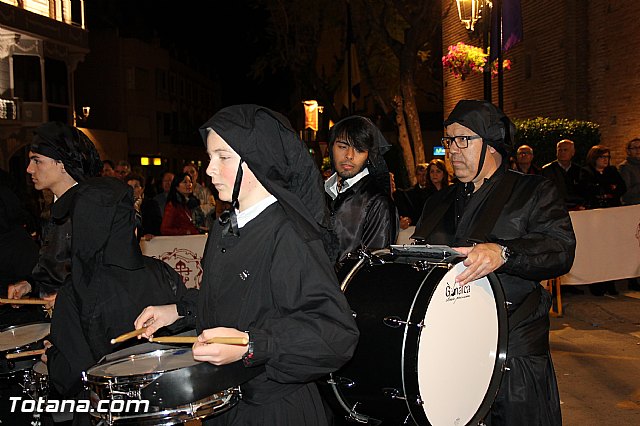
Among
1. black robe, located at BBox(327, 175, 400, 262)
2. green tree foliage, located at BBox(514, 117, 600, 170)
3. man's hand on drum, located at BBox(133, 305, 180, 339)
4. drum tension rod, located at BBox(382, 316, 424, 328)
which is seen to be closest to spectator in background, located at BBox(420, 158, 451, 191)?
green tree foliage, located at BBox(514, 117, 600, 170)

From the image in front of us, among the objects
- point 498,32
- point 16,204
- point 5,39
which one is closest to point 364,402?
point 16,204

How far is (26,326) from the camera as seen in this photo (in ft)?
16.0

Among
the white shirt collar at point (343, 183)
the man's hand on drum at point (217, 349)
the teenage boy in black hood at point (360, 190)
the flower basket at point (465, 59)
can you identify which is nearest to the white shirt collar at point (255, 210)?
the man's hand on drum at point (217, 349)

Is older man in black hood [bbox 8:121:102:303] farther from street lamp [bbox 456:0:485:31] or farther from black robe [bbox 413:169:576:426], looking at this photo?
Answer: street lamp [bbox 456:0:485:31]

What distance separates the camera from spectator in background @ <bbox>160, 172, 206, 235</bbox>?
10.6 meters

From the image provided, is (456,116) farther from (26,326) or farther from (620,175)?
(620,175)

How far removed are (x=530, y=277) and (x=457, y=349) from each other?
0.51 metres

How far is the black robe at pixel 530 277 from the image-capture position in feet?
12.6

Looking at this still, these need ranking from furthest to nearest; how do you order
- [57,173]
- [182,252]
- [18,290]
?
[182,252], [18,290], [57,173]

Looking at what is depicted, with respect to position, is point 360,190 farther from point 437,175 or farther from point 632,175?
point 632,175

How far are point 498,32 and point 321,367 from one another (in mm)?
9776

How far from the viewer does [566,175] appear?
38.4 feet

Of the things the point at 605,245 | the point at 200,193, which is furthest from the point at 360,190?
the point at 200,193

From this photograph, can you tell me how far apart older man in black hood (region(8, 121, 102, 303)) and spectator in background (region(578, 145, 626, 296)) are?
28.4 ft
